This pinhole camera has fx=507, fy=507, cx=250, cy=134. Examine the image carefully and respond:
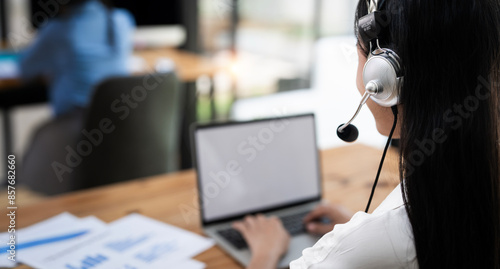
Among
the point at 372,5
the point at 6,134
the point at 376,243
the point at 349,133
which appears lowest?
the point at 6,134

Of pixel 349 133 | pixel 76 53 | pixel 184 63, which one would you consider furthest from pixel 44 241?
pixel 184 63

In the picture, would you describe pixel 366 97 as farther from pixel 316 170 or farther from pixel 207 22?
pixel 207 22

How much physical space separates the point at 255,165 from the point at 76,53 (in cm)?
144

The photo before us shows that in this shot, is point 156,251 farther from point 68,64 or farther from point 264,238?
point 68,64

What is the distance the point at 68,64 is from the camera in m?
2.41

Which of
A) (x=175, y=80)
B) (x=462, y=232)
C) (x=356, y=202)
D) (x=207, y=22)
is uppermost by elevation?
(x=207, y=22)

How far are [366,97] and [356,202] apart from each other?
2.05 feet

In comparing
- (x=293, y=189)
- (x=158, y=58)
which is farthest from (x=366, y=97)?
(x=158, y=58)

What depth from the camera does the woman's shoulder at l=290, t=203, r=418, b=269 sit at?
68 centimetres

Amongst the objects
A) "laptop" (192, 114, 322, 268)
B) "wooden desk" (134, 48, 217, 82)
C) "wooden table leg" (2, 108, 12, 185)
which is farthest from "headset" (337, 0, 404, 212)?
"wooden table leg" (2, 108, 12, 185)

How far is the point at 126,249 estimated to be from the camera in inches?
43.0

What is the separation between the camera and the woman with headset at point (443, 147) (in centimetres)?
66

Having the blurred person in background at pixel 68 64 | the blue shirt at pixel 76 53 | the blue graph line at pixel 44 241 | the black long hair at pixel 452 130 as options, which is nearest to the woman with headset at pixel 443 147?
the black long hair at pixel 452 130

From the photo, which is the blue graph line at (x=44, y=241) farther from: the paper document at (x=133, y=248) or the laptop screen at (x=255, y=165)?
the laptop screen at (x=255, y=165)
